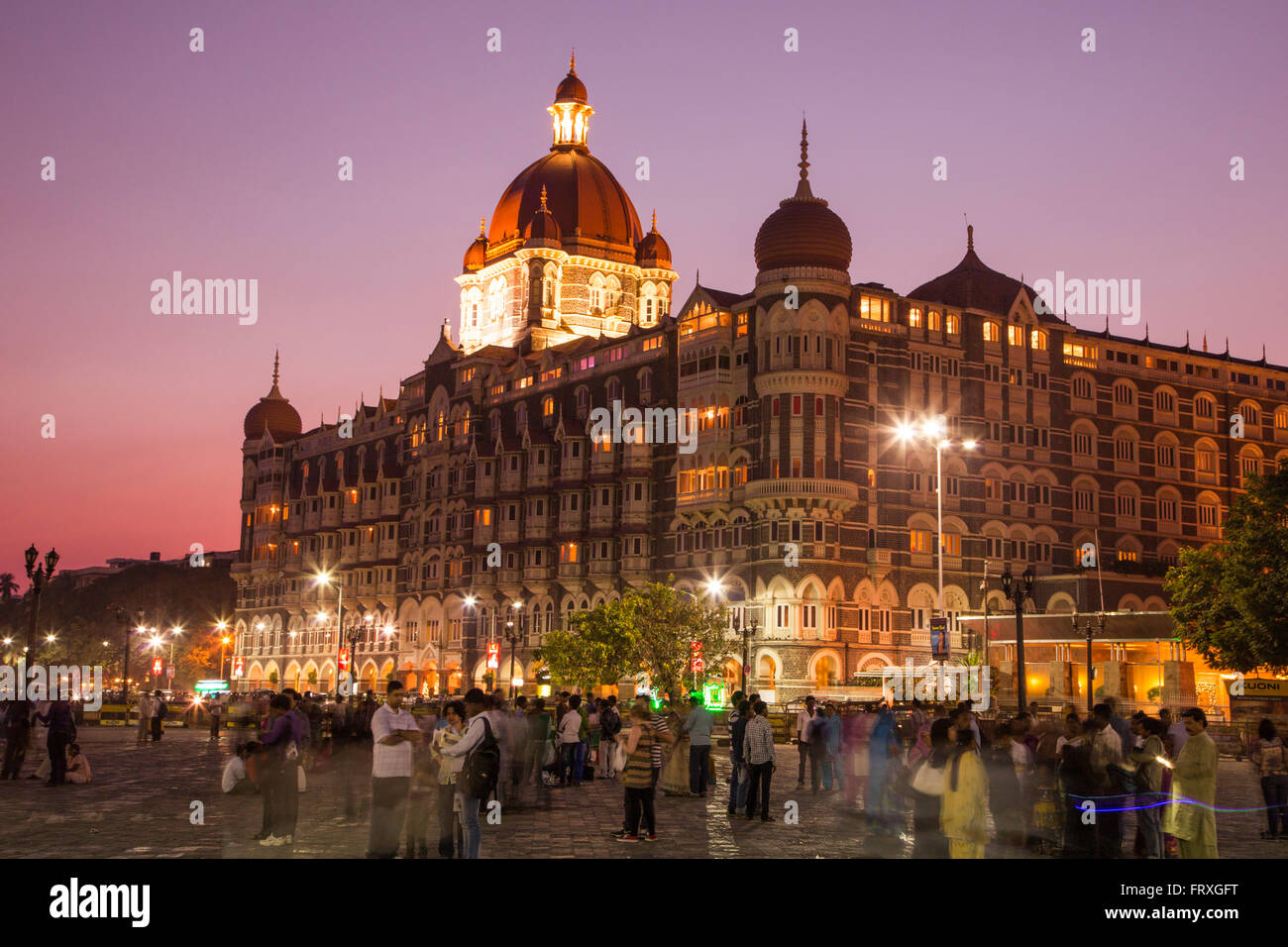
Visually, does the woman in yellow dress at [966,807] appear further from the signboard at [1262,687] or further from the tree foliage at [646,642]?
the tree foliage at [646,642]

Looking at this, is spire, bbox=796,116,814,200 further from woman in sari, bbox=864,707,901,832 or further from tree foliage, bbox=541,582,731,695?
woman in sari, bbox=864,707,901,832

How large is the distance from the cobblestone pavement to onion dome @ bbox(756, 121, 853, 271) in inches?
1804

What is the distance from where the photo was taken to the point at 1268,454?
91.1 m

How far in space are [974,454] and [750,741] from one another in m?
58.7

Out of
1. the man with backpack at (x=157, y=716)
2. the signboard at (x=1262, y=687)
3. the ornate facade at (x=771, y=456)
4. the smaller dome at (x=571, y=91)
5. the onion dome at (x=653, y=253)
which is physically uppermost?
the smaller dome at (x=571, y=91)

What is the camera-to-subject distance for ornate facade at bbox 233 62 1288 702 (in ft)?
245

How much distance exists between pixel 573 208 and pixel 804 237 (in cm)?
3830

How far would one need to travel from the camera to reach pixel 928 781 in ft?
46.7

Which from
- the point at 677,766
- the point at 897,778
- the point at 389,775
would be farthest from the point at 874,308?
the point at 389,775

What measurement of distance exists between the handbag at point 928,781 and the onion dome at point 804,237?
204ft

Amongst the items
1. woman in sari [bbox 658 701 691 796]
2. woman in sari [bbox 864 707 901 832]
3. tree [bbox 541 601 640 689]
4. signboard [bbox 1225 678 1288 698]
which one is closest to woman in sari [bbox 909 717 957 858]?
woman in sari [bbox 864 707 901 832]

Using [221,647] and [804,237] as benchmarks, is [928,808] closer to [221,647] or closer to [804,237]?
[804,237]

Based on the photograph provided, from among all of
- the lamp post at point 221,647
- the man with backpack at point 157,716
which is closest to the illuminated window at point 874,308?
the man with backpack at point 157,716

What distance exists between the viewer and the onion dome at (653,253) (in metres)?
111
